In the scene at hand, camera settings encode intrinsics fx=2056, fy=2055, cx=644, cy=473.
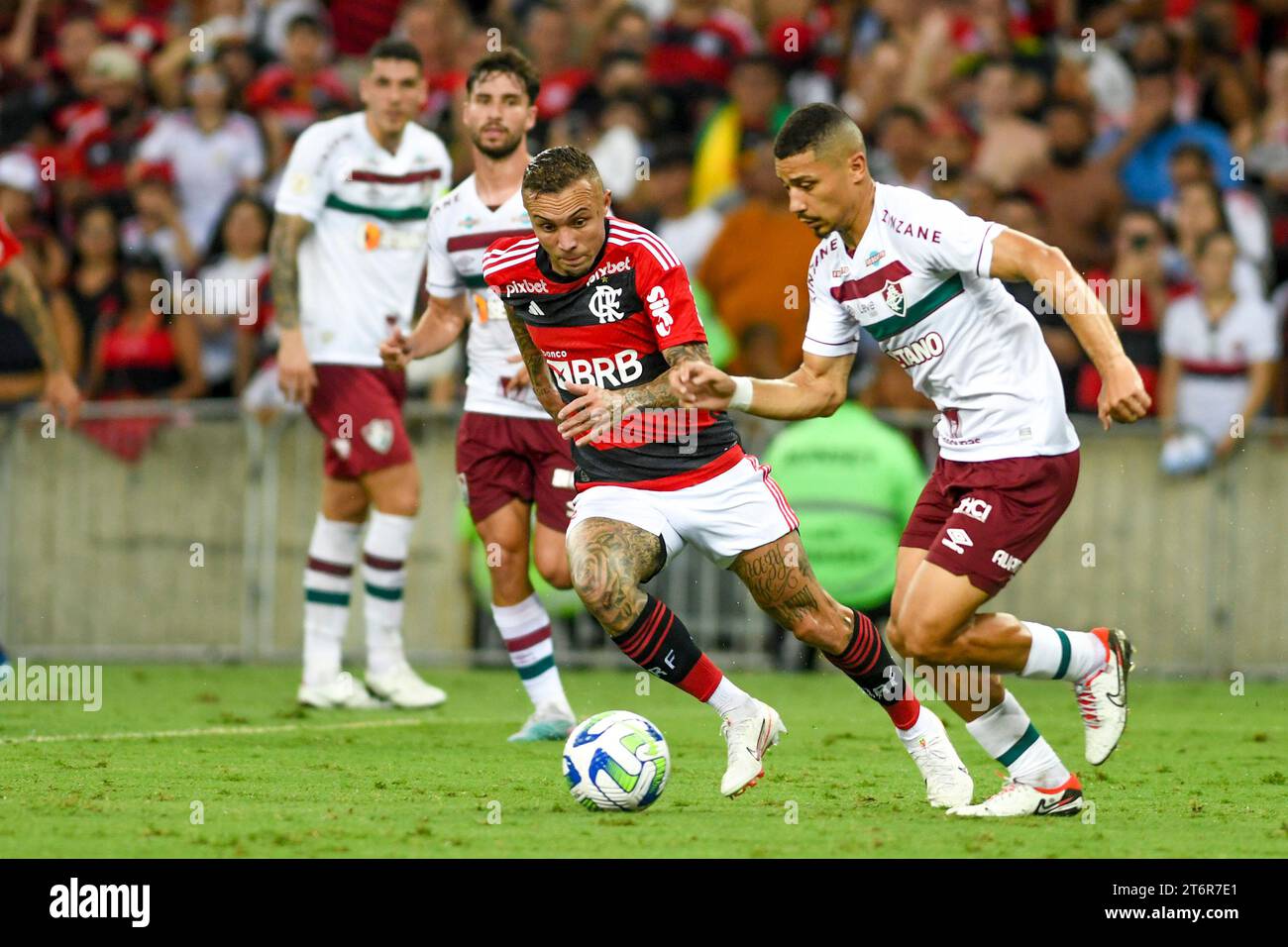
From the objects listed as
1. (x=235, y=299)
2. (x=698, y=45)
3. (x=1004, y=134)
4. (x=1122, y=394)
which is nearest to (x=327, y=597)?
(x=235, y=299)

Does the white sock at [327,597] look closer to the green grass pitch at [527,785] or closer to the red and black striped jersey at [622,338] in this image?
the green grass pitch at [527,785]

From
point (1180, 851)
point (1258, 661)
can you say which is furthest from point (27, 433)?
point (1180, 851)

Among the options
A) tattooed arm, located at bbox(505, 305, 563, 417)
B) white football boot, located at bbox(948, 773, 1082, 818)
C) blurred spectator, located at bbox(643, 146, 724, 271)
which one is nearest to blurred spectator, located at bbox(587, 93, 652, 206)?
blurred spectator, located at bbox(643, 146, 724, 271)

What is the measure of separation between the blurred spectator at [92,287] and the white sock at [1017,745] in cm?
997

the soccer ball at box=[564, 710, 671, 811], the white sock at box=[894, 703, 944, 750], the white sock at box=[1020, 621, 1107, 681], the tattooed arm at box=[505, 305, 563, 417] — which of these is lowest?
the soccer ball at box=[564, 710, 671, 811]

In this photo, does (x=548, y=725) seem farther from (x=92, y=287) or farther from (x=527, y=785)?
(x=92, y=287)

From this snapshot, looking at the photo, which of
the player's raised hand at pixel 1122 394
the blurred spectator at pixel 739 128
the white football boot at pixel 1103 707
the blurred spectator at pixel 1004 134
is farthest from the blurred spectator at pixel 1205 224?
the player's raised hand at pixel 1122 394

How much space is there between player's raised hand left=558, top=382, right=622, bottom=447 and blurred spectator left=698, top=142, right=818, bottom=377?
6.58 metres

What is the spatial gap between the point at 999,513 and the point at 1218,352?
22.4ft

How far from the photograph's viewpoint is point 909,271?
755 cm

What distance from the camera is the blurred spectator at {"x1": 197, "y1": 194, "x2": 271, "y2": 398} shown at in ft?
51.2

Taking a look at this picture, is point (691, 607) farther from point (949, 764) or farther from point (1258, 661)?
point (949, 764)

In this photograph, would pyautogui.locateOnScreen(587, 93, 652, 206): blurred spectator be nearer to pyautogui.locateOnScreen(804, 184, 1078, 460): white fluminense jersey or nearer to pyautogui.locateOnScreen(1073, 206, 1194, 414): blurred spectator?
pyautogui.locateOnScreen(1073, 206, 1194, 414): blurred spectator

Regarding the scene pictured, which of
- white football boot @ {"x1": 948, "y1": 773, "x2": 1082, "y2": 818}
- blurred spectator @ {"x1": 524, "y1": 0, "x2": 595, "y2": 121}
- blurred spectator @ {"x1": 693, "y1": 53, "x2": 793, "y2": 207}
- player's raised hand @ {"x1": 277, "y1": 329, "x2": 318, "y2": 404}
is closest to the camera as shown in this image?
white football boot @ {"x1": 948, "y1": 773, "x2": 1082, "y2": 818}
